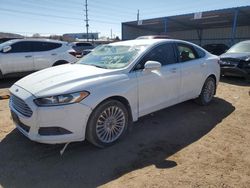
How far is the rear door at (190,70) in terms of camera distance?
5246 mm

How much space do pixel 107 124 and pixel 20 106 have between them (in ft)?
4.27

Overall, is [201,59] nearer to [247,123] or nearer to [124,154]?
[247,123]

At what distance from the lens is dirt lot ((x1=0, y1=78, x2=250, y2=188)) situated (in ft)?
10.2

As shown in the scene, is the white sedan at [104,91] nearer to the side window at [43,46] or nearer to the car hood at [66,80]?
the car hood at [66,80]

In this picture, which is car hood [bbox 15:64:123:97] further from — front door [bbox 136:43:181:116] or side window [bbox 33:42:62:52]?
side window [bbox 33:42:62:52]

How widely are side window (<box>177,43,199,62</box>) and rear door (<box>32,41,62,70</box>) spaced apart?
6003 mm

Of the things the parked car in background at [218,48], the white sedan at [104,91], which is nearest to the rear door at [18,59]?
the white sedan at [104,91]

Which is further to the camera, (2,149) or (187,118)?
(187,118)

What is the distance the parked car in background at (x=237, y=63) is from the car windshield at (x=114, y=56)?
6224mm

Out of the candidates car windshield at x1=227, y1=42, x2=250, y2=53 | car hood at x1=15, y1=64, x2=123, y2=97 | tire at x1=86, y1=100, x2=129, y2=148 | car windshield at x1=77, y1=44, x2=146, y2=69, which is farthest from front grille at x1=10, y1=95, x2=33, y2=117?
car windshield at x1=227, y1=42, x2=250, y2=53

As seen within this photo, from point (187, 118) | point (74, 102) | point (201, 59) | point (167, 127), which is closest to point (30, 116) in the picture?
point (74, 102)

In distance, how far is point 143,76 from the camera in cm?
427

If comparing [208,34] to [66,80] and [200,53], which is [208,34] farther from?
[66,80]

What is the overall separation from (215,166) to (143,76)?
179 cm
